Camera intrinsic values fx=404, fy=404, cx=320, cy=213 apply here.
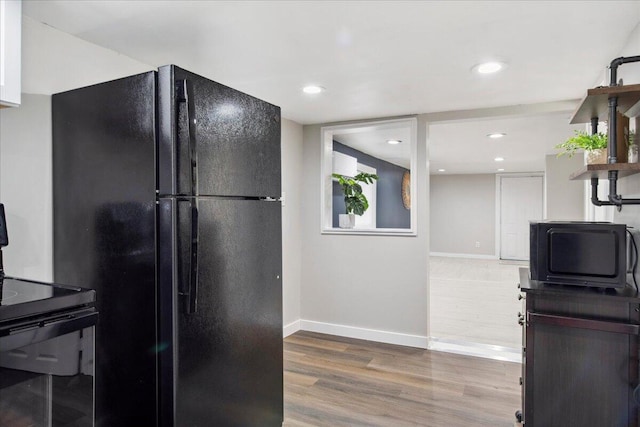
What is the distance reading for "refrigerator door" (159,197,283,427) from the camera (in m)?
1.54

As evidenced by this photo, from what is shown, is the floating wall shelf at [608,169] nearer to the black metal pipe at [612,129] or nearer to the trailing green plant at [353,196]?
the black metal pipe at [612,129]

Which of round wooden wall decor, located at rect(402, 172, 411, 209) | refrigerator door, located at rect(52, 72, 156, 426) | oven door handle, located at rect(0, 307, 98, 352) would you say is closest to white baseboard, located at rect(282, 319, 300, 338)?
refrigerator door, located at rect(52, 72, 156, 426)

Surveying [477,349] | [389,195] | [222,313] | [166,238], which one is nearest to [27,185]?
[166,238]

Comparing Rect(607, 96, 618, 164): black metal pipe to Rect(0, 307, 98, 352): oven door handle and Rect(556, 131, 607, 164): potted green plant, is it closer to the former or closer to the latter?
Rect(556, 131, 607, 164): potted green plant

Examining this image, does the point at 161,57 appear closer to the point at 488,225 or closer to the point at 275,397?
the point at 275,397

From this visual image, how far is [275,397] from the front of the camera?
211 centimetres

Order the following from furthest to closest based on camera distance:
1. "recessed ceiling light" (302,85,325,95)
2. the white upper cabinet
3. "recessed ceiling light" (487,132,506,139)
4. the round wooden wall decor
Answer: the round wooden wall decor → "recessed ceiling light" (487,132,506,139) → "recessed ceiling light" (302,85,325,95) → the white upper cabinet

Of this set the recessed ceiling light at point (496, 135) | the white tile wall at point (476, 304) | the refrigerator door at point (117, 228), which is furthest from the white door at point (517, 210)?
the refrigerator door at point (117, 228)

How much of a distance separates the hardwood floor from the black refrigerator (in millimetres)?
736

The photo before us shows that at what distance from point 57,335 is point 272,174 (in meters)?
1.18

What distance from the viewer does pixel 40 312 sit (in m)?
1.19

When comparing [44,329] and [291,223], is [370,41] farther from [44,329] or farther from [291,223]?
[291,223]

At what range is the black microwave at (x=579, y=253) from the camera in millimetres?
1768

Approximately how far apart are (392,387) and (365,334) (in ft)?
3.49
